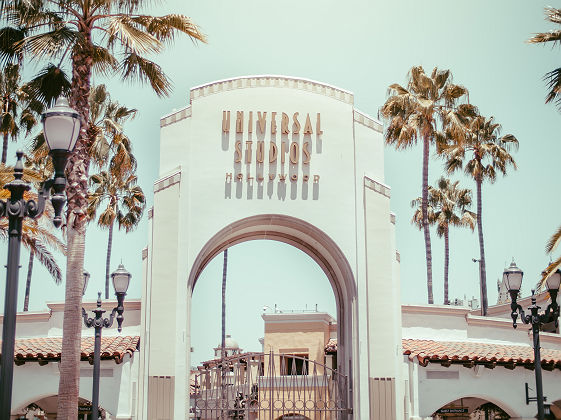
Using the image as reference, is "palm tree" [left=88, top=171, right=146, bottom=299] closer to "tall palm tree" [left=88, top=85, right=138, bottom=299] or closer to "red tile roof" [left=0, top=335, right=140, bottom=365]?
"tall palm tree" [left=88, top=85, right=138, bottom=299]

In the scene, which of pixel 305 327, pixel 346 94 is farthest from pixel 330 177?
pixel 305 327

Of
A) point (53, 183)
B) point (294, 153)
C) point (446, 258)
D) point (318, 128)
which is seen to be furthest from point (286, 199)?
point (446, 258)

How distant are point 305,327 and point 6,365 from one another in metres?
25.6

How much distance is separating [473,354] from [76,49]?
11857 millimetres

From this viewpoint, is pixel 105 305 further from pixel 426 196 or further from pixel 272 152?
pixel 426 196

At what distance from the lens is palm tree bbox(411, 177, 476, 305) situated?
42.8 m

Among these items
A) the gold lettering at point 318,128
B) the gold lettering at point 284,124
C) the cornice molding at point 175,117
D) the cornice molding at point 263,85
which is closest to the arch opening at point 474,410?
the gold lettering at point 318,128

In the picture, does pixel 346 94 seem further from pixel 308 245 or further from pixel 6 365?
pixel 6 365

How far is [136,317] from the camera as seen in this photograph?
795 inches

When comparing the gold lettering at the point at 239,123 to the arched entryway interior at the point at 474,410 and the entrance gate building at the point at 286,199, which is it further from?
the arched entryway interior at the point at 474,410

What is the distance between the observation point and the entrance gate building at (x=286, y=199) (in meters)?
18.3

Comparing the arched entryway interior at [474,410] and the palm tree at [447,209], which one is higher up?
the palm tree at [447,209]

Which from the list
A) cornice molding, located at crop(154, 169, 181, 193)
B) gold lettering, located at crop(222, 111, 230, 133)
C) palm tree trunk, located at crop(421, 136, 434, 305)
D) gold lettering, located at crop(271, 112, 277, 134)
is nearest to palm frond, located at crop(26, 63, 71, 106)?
cornice molding, located at crop(154, 169, 181, 193)

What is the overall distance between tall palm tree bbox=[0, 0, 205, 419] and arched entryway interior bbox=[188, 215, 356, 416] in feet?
14.0
